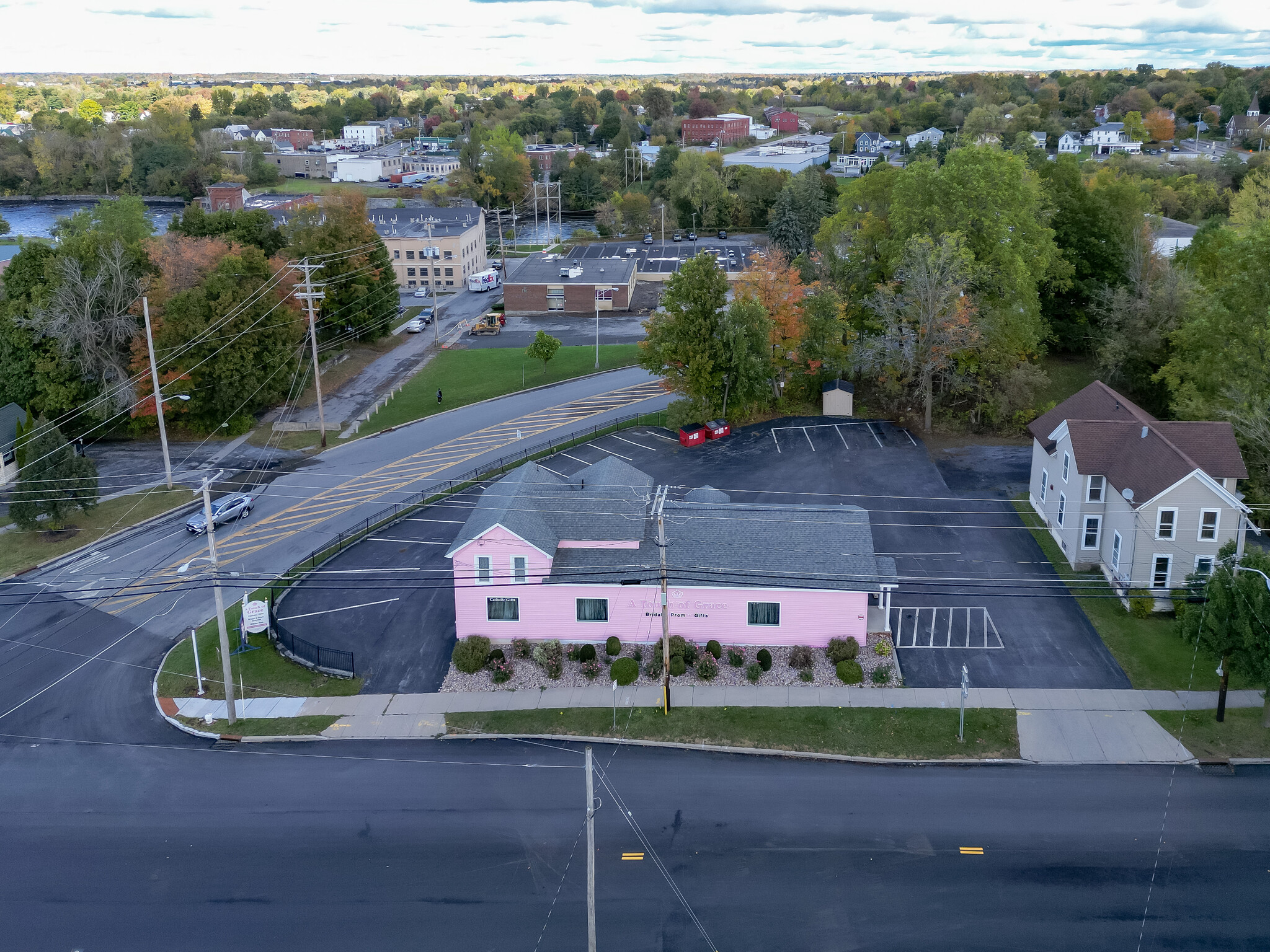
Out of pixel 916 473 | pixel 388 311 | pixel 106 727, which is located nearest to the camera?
pixel 106 727

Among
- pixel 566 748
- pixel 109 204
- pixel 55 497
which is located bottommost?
pixel 566 748

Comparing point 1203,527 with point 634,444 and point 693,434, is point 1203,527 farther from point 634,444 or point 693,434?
point 634,444

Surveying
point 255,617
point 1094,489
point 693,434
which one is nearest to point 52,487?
point 255,617

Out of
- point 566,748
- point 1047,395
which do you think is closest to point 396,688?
point 566,748

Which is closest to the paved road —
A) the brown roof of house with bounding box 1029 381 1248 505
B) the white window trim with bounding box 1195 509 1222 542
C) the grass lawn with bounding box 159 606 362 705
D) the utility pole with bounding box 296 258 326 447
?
the grass lawn with bounding box 159 606 362 705

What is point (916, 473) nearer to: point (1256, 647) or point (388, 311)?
point (1256, 647)

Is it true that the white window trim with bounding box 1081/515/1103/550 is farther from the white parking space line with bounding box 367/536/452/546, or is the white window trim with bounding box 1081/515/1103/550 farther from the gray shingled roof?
the white parking space line with bounding box 367/536/452/546
